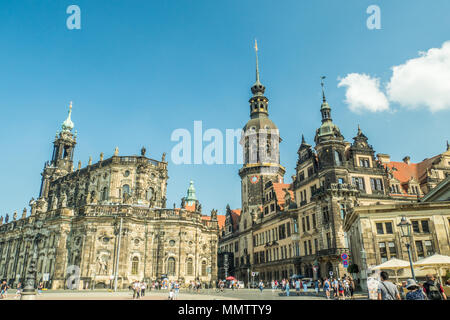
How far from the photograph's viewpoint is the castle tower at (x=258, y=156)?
73375 millimetres

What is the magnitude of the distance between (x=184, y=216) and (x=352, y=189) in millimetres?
25305

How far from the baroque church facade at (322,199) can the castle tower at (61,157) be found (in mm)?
42977

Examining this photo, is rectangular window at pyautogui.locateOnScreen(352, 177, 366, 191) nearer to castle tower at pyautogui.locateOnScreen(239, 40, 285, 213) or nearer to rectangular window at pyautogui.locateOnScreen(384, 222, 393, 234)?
rectangular window at pyautogui.locateOnScreen(384, 222, 393, 234)

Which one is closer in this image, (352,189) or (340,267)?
(340,267)

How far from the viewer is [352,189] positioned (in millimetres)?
46094

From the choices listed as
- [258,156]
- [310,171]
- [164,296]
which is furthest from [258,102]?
[164,296]

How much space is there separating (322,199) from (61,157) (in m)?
60.6

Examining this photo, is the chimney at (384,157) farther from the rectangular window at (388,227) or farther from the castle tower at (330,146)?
the rectangular window at (388,227)

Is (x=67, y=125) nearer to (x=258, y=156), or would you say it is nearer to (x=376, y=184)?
(x=258, y=156)

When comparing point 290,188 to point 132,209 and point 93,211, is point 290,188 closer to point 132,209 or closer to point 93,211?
point 132,209

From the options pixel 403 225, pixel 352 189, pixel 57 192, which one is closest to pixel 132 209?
pixel 57 192

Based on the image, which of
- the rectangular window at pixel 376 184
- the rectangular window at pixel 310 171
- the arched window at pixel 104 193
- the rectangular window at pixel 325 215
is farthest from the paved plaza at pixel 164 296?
the arched window at pixel 104 193
